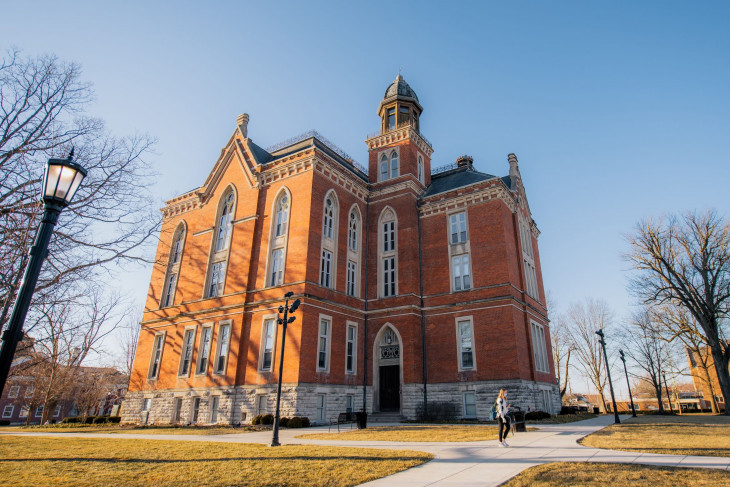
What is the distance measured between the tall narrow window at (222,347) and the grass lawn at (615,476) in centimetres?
2163

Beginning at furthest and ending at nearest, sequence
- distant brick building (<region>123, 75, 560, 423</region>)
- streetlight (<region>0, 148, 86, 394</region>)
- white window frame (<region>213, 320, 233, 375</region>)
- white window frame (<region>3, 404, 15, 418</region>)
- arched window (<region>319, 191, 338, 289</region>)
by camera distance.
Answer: white window frame (<region>3, 404, 15, 418</region>) → arched window (<region>319, 191, 338, 289</region>) → white window frame (<region>213, 320, 233, 375</region>) → distant brick building (<region>123, 75, 560, 423</region>) → streetlight (<region>0, 148, 86, 394</region>)

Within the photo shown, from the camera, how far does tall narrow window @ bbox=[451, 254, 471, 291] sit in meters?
28.0

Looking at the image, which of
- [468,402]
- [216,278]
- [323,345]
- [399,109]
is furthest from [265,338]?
[399,109]

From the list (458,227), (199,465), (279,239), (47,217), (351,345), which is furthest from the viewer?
(458,227)

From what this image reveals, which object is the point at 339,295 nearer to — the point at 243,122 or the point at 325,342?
the point at 325,342

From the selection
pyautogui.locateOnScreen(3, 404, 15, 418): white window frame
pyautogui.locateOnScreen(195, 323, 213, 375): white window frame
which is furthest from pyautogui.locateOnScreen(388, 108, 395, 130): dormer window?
pyautogui.locateOnScreen(3, 404, 15, 418): white window frame

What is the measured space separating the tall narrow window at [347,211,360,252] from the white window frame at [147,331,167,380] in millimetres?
14865

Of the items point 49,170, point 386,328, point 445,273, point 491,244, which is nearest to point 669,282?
point 491,244

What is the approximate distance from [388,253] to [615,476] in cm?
2335

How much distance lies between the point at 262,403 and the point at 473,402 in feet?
40.5

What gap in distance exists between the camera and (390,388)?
1103 inches

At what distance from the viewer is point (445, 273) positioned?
2886 centimetres

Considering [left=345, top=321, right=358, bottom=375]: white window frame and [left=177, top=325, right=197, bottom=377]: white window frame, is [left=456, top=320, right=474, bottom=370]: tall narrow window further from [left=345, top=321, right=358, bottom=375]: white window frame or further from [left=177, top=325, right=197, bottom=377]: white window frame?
[left=177, top=325, right=197, bottom=377]: white window frame

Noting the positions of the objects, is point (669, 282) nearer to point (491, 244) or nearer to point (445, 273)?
point (491, 244)
